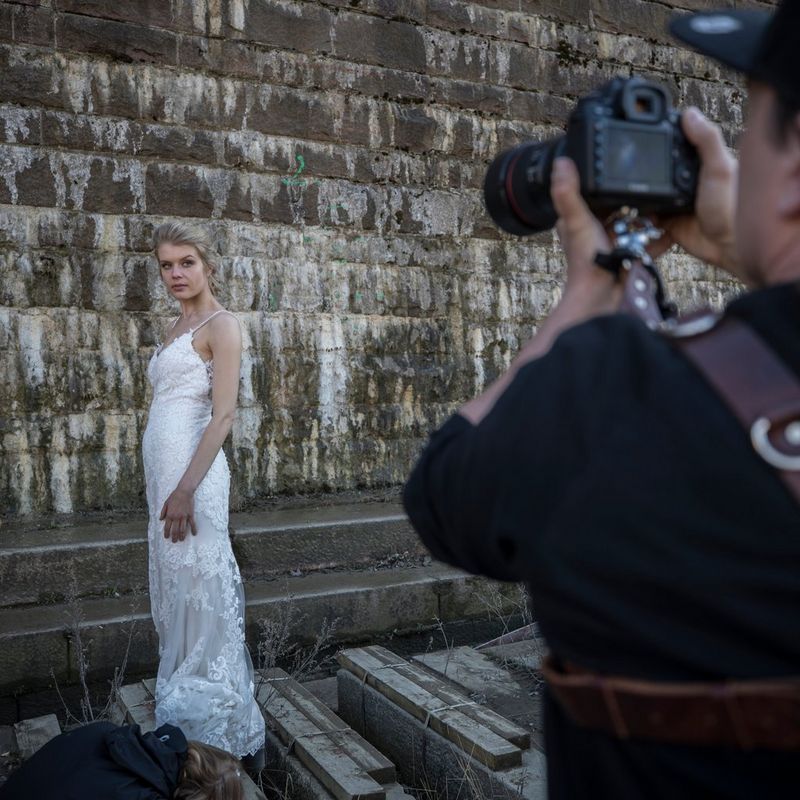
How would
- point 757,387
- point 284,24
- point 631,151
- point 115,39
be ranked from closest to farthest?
point 757,387
point 631,151
point 115,39
point 284,24

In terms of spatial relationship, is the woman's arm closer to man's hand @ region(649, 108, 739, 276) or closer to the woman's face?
the woman's face

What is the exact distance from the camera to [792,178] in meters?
0.89

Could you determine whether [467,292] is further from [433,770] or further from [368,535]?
[433,770]

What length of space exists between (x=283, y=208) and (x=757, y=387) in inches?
254

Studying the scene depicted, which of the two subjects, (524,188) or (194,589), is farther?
(194,589)

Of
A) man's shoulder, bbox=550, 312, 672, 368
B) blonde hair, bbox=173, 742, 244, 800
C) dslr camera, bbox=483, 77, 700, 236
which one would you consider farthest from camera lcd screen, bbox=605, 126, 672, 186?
blonde hair, bbox=173, 742, 244, 800

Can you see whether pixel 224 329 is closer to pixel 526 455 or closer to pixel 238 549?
pixel 238 549

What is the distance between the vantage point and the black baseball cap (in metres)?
0.85

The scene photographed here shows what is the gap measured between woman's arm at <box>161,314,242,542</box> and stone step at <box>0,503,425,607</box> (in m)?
1.37

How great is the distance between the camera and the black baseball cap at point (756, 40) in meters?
0.85

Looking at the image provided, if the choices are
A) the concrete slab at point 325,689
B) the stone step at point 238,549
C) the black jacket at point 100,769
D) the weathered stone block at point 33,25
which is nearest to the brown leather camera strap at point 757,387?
the black jacket at point 100,769

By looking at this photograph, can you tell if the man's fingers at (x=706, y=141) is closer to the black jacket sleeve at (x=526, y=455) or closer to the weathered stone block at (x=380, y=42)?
the black jacket sleeve at (x=526, y=455)

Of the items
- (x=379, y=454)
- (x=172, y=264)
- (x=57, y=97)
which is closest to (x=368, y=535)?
(x=379, y=454)

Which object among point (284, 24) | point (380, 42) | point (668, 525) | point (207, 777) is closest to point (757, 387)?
point (668, 525)
